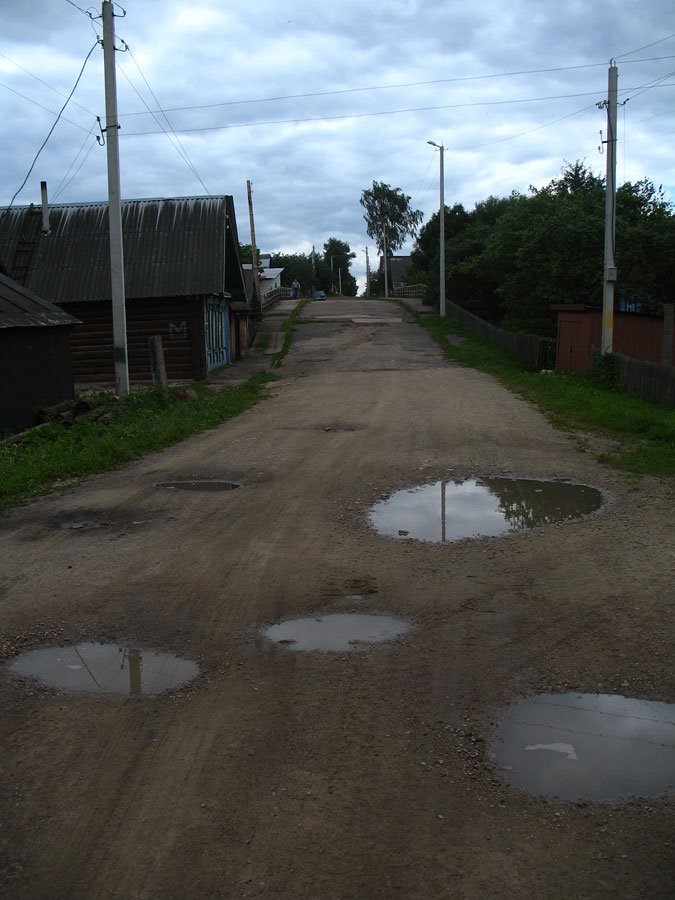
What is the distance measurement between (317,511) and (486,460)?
336cm

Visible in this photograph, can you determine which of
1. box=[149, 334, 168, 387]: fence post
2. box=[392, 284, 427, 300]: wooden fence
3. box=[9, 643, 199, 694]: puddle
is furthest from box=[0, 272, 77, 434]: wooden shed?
box=[392, 284, 427, 300]: wooden fence

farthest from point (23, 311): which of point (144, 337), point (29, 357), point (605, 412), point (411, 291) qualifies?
point (411, 291)

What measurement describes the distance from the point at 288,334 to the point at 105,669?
3330 cm

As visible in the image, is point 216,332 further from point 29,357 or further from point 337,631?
point 337,631

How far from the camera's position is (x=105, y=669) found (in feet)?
16.0

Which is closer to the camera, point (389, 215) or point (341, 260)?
point (389, 215)

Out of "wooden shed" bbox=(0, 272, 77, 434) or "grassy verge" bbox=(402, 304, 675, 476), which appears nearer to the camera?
"grassy verge" bbox=(402, 304, 675, 476)

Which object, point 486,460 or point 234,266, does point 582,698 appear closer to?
point 486,460

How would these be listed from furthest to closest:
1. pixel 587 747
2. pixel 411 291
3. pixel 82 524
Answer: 1. pixel 411 291
2. pixel 82 524
3. pixel 587 747

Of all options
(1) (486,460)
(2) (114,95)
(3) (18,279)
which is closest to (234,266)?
(3) (18,279)

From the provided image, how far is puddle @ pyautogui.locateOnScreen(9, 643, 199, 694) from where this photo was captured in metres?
4.66

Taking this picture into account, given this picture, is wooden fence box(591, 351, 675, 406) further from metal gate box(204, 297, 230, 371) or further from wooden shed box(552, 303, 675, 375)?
metal gate box(204, 297, 230, 371)

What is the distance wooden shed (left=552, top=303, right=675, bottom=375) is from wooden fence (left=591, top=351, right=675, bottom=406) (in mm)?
1962

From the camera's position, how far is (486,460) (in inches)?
429
